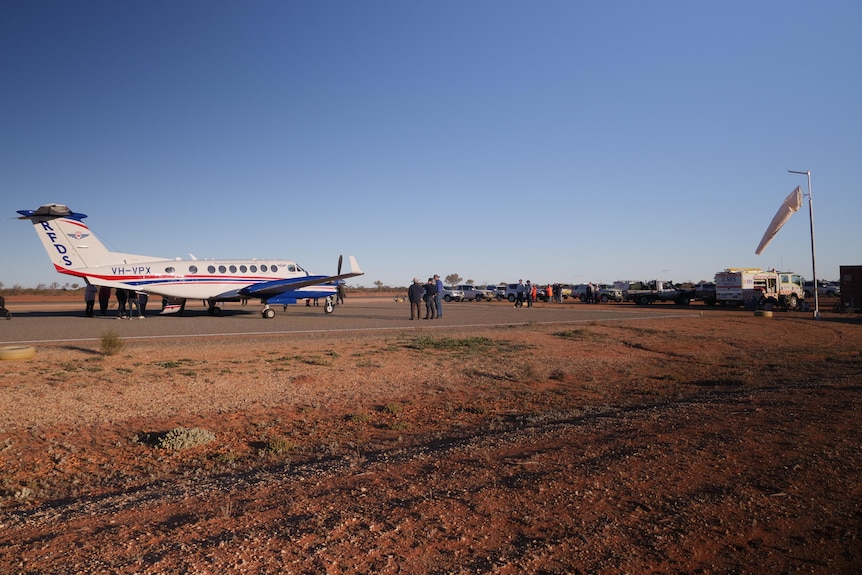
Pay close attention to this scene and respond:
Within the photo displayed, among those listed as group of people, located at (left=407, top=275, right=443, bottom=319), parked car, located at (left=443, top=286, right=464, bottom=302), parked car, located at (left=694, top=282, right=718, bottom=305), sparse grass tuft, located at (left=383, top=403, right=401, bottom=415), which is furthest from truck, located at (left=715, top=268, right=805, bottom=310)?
sparse grass tuft, located at (left=383, top=403, right=401, bottom=415)

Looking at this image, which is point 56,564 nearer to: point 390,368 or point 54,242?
point 390,368

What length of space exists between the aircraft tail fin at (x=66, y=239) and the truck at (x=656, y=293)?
3873 cm

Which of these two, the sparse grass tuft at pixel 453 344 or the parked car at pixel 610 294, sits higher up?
the parked car at pixel 610 294

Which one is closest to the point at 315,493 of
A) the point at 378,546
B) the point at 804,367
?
the point at 378,546

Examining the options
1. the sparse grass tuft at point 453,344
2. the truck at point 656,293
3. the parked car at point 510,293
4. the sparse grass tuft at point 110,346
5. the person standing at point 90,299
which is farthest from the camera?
the parked car at point 510,293

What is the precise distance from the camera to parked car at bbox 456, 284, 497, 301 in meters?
61.3

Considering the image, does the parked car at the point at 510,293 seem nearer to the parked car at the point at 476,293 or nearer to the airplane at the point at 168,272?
the parked car at the point at 476,293

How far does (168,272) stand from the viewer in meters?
27.2

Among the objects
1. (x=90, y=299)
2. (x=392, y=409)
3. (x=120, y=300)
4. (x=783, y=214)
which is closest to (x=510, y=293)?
(x=783, y=214)

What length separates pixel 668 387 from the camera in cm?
1142

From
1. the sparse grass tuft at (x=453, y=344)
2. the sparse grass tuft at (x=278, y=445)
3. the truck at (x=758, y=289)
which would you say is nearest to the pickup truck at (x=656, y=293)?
the truck at (x=758, y=289)

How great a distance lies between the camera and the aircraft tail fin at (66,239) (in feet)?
86.2

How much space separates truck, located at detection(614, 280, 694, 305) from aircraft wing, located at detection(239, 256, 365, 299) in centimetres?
2727

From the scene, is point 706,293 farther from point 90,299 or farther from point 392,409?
point 90,299
